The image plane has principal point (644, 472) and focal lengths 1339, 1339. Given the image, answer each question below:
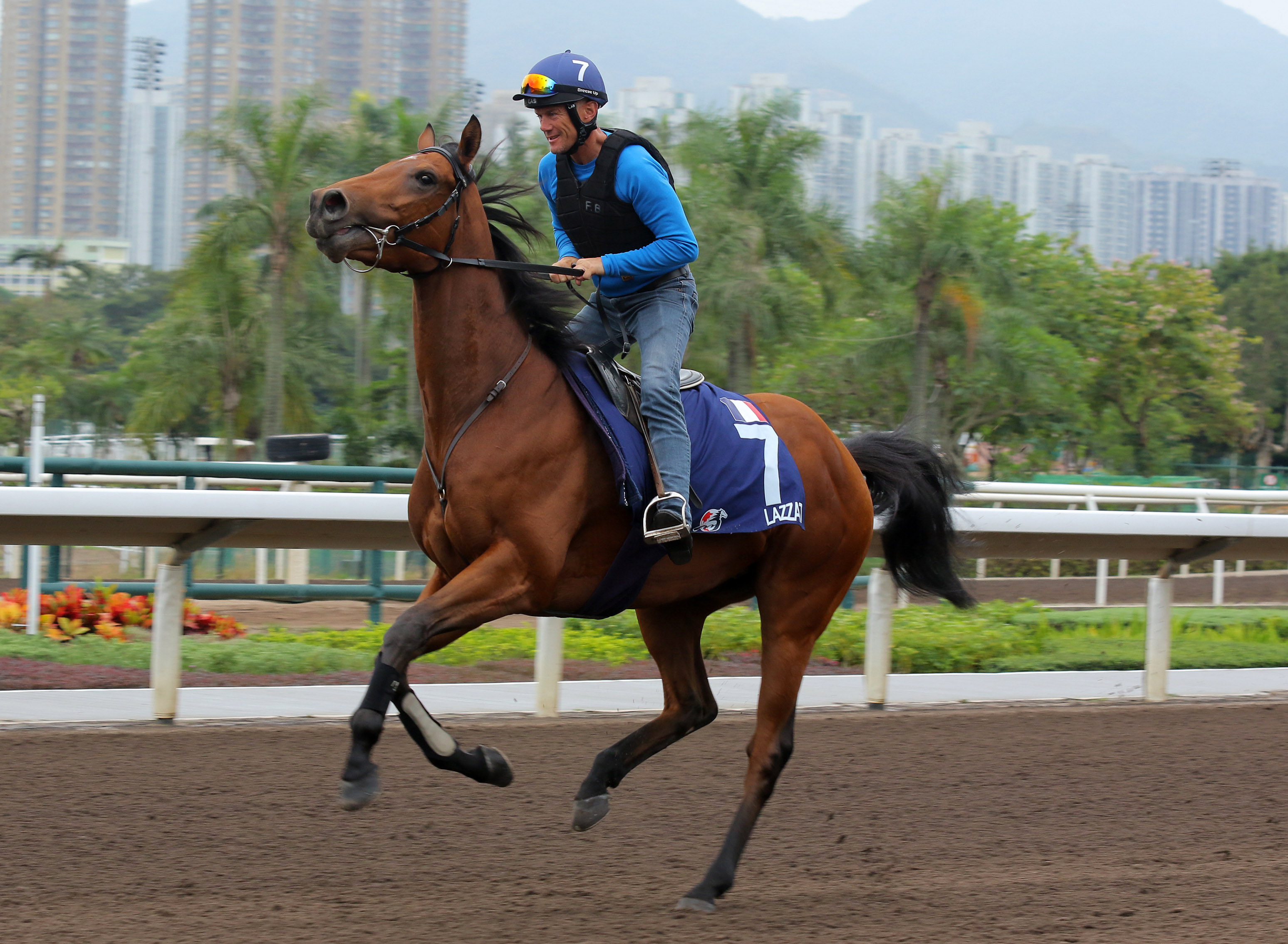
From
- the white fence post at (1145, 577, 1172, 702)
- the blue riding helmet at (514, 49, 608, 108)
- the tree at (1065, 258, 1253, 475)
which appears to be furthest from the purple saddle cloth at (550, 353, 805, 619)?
the tree at (1065, 258, 1253, 475)

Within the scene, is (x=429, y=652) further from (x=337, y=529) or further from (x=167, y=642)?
(x=337, y=529)

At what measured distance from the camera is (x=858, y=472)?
4988 millimetres

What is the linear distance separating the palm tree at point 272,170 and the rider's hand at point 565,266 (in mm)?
17772

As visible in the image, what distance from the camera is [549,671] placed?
6.43 meters

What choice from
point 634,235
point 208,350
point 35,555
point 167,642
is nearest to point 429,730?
point 634,235

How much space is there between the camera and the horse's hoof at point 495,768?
3.93 meters

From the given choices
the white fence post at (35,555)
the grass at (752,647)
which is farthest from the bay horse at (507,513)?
the white fence post at (35,555)

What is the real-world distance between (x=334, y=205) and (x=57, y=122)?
16497cm

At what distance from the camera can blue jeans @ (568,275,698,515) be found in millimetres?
4109

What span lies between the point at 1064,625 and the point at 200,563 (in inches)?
239

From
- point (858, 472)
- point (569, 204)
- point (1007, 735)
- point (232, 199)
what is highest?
point (232, 199)

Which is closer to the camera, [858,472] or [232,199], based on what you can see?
[858,472]

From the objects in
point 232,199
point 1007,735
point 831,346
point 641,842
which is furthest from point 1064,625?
point 232,199

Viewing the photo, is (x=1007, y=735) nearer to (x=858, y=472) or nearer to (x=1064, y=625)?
(x=858, y=472)
